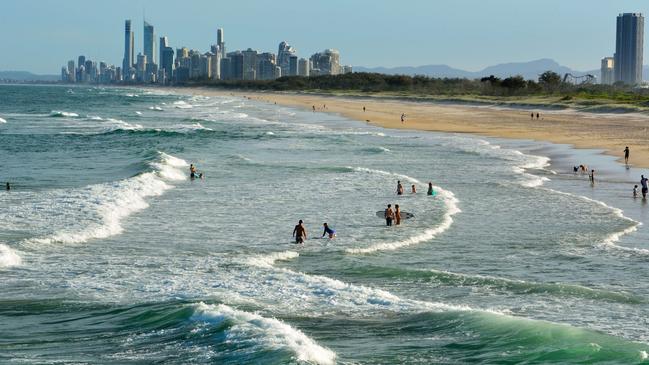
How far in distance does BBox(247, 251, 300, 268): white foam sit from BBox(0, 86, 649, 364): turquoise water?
0.05 metres

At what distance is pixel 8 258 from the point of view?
738 inches

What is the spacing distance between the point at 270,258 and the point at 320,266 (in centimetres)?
134

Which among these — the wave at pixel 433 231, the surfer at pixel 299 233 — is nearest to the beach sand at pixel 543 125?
the wave at pixel 433 231

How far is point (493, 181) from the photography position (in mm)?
33812

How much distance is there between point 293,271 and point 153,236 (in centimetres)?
552

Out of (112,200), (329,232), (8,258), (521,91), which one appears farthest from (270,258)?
(521,91)

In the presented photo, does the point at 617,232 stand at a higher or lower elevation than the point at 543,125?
lower

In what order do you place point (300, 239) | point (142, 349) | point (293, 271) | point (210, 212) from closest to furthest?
point (142, 349) < point (293, 271) < point (300, 239) < point (210, 212)

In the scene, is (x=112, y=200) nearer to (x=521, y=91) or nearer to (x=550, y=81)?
(x=521, y=91)

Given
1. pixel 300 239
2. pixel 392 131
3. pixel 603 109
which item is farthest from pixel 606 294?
pixel 603 109

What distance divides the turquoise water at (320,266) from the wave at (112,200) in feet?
0.36

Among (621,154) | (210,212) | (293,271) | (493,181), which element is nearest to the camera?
(293,271)

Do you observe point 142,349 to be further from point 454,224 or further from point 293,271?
point 454,224

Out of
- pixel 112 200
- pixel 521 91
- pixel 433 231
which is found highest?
pixel 521 91
